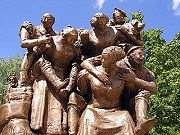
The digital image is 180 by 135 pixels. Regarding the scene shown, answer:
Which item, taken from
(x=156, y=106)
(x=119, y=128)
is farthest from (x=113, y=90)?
(x=156, y=106)

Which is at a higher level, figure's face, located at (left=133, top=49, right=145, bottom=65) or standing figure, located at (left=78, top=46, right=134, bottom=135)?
figure's face, located at (left=133, top=49, right=145, bottom=65)

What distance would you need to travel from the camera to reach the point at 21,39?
7.64 meters

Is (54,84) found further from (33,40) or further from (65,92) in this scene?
(33,40)

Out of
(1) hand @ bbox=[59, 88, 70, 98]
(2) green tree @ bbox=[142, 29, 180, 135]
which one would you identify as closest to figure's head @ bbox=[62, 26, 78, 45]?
(1) hand @ bbox=[59, 88, 70, 98]

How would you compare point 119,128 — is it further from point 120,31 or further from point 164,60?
point 164,60

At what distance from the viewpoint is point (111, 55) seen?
701 cm

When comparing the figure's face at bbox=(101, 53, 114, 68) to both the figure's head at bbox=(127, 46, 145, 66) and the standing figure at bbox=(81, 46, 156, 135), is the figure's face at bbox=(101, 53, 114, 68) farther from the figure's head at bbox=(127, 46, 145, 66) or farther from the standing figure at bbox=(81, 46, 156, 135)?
the figure's head at bbox=(127, 46, 145, 66)

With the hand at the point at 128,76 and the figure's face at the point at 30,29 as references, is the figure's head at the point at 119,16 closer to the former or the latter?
the hand at the point at 128,76

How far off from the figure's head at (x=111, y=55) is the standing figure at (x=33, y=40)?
3.23ft

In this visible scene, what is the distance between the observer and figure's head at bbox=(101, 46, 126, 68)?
23.0 ft

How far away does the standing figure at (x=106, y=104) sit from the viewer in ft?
21.9

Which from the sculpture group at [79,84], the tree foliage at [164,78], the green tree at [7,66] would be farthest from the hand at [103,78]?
the green tree at [7,66]

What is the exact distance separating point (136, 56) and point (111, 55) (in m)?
0.59

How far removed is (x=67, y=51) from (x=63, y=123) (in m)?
1.16
